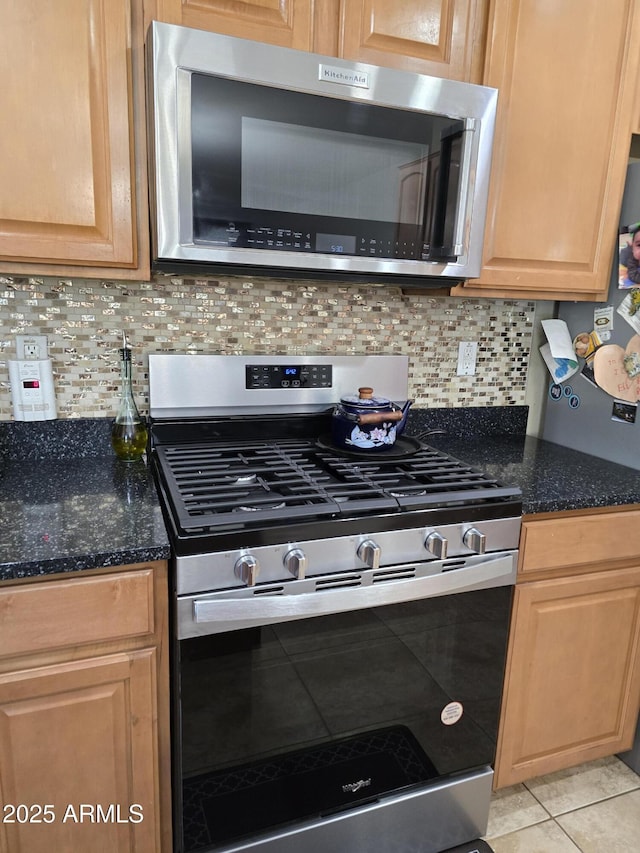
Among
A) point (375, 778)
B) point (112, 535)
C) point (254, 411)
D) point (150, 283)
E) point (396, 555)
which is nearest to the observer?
point (112, 535)

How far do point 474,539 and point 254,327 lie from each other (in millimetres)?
840

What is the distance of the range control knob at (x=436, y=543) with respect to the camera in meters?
1.23

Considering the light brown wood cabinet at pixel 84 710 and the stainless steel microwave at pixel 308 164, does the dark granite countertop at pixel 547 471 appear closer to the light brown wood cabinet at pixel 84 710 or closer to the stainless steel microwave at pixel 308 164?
the stainless steel microwave at pixel 308 164

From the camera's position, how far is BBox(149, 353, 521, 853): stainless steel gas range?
111 cm

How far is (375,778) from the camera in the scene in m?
1.32

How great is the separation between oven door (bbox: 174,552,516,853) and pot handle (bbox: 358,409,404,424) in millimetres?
430

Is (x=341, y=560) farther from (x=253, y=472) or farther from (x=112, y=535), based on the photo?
(x=112, y=535)

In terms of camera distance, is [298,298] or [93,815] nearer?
[93,815]

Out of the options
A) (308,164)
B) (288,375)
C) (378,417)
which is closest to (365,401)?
(378,417)

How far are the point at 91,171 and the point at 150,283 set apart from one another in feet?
1.20

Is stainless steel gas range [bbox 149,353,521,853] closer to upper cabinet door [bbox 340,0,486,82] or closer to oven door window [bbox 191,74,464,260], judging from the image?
oven door window [bbox 191,74,464,260]

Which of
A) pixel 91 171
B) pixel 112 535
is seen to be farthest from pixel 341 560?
pixel 91 171

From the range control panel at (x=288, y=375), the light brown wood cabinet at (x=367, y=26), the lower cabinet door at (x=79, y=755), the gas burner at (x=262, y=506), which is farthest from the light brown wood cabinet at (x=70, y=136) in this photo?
the lower cabinet door at (x=79, y=755)

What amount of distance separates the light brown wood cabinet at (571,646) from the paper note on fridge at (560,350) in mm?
564
